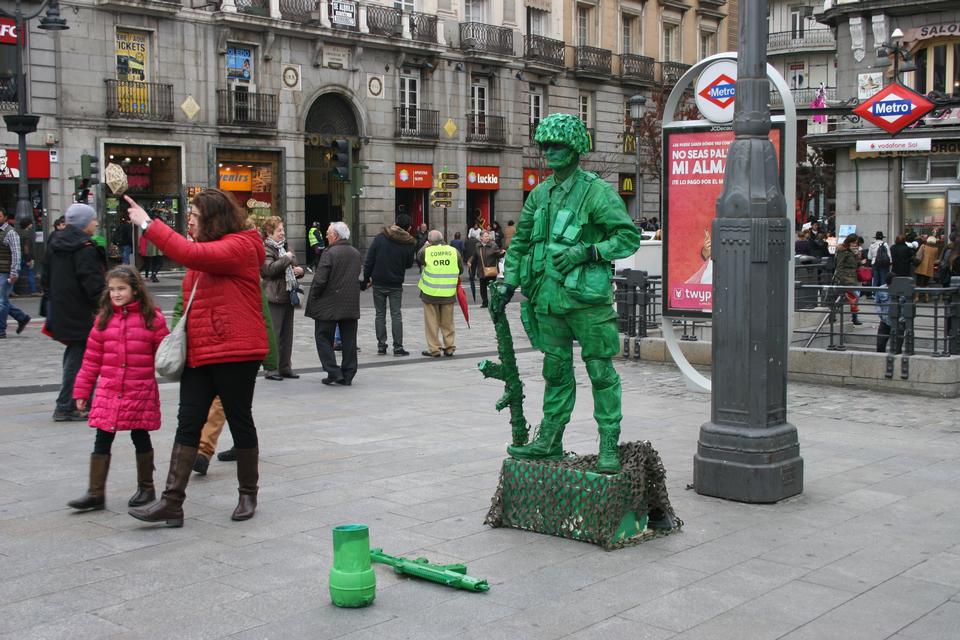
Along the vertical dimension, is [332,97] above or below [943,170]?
above

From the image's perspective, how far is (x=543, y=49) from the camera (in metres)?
42.3

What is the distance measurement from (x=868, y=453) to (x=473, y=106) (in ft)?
110

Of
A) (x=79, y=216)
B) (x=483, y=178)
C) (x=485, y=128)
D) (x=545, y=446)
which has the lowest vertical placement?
(x=545, y=446)

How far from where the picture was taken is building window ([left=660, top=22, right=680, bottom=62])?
49.7 m

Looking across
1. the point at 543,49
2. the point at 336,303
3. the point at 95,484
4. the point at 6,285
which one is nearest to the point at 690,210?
the point at 336,303

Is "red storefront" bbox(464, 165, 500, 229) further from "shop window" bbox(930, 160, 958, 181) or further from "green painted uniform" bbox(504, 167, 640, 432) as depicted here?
"green painted uniform" bbox(504, 167, 640, 432)

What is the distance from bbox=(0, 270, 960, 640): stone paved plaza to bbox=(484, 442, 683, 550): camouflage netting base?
99 mm

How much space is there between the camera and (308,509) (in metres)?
6.57

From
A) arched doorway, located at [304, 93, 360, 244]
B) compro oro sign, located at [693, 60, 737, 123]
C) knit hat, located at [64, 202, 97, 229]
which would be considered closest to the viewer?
knit hat, located at [64, 202, 97, 229]

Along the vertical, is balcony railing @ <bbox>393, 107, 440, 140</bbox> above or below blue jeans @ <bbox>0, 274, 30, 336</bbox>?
above

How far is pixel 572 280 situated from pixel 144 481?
2.79 m

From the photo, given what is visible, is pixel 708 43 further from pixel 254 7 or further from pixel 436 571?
pixel 436 571

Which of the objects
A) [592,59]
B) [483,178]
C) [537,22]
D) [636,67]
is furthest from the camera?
[636,67]

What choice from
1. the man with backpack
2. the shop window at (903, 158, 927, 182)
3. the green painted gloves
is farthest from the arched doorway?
the green painted gloves
